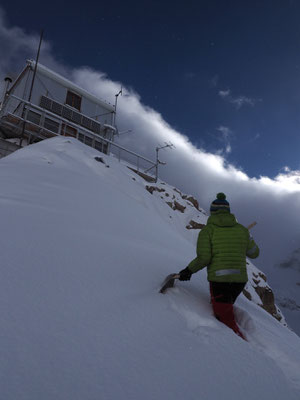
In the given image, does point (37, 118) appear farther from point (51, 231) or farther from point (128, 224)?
point (51, 231)

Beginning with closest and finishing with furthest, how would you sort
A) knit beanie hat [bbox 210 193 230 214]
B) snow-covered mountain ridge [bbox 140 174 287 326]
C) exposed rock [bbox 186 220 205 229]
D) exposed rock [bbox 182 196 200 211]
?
knit beanie hat [bbox 210 193 230 214], snow-covered mountain ridge [bbox 140 174 287 326], exposed rock [bbox 186 220 205 229], exposed rock [bbox 182 196 200 211]

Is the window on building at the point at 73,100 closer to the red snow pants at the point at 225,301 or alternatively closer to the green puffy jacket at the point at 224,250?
the green puffy jacket at the point at 224,250

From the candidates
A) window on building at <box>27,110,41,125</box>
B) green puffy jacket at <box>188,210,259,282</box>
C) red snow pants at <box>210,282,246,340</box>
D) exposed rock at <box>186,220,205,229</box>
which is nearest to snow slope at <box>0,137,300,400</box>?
red snow pants at <box>210,282,246,340</box>

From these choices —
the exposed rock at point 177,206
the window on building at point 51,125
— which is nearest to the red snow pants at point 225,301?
the window on building at point 51,125

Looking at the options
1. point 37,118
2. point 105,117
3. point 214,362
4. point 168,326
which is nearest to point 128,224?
point 168,326

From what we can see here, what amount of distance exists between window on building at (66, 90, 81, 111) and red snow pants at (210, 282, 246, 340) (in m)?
18.1

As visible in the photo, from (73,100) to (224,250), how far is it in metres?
18.3

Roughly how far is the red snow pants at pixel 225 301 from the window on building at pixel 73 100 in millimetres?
18084

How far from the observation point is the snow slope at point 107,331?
1302 millimetres

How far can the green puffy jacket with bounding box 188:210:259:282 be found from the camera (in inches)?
100

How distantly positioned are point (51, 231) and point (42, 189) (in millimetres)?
1881

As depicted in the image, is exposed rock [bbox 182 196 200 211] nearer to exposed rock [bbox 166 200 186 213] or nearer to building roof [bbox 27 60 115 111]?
exposed rock [bbox 166 200 186 213]

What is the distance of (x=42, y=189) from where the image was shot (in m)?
4.59

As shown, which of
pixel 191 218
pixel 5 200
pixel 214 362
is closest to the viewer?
pixel 214 362
